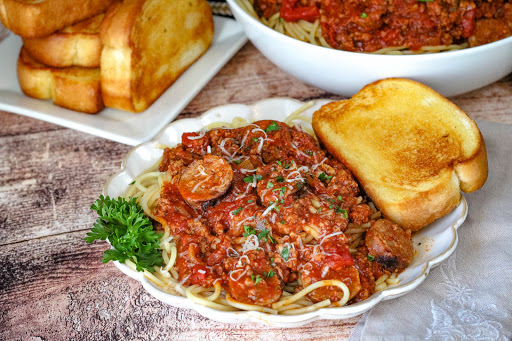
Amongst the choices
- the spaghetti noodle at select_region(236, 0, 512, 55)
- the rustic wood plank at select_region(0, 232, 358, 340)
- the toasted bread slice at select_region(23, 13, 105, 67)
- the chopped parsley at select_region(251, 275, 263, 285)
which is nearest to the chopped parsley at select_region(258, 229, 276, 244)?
the chopped parsley at select_region(251, 275, 263, 285)

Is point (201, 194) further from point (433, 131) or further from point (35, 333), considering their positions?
point (433, 131)

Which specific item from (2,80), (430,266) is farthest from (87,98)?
(430,266)

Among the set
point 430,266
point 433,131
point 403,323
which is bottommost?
point 403,323

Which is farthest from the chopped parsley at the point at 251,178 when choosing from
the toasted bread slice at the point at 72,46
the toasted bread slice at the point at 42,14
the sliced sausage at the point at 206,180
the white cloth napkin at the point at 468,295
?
the toasted bread slice at the point at 42,14

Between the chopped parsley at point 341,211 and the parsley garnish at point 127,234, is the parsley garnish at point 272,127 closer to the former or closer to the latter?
the chopped parsley at point 341,211

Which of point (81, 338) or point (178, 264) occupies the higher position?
point (178, 264)

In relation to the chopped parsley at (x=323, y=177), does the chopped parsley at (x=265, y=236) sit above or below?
below

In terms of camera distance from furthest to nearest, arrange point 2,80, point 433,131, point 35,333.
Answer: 1. point 2,80
2. point 433,131
3. point 35,333

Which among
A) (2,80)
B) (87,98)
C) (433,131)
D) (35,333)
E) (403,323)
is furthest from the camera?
(2,80)
